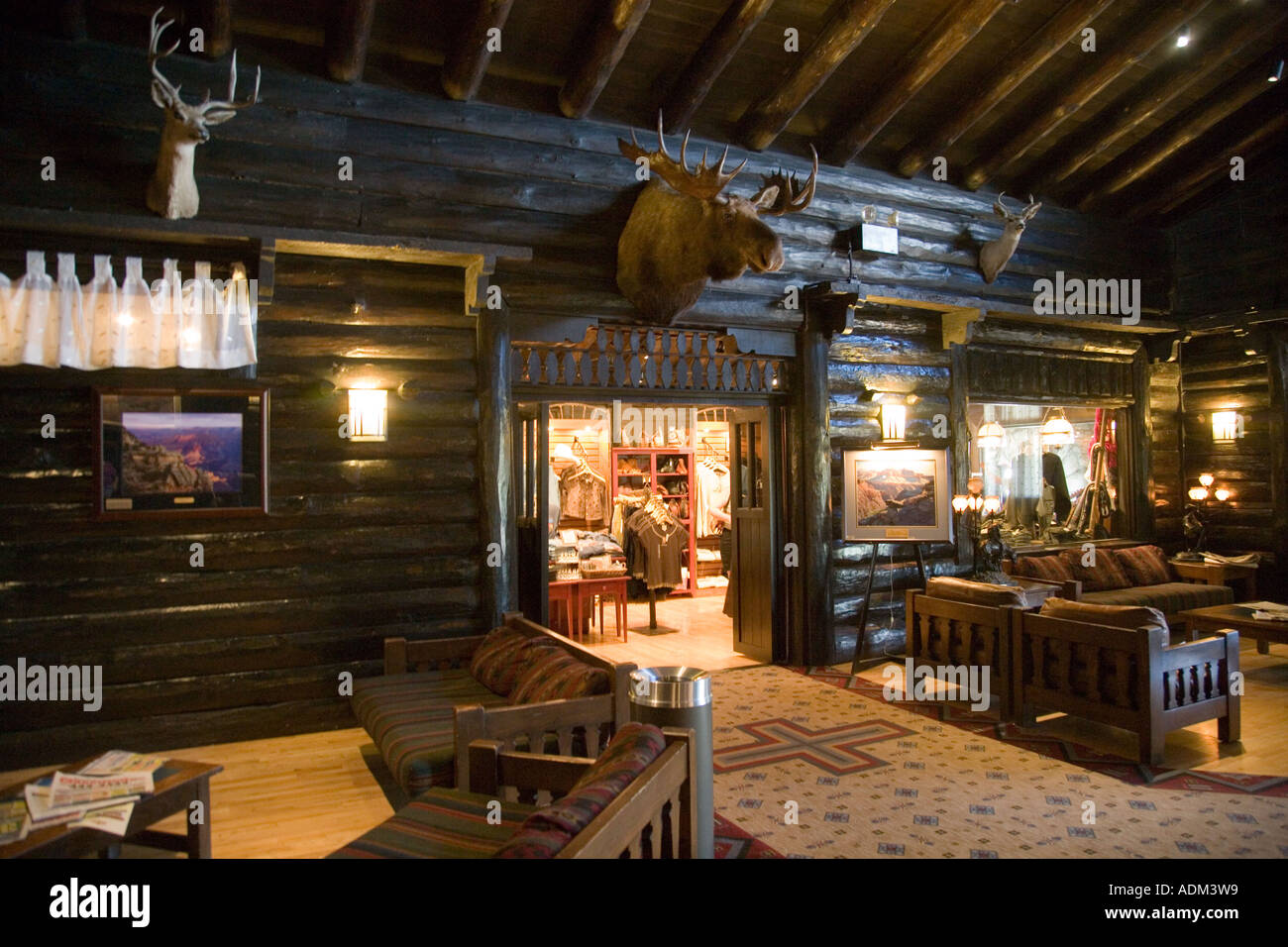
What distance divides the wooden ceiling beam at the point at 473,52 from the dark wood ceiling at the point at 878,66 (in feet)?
0.06

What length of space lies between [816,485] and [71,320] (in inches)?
248

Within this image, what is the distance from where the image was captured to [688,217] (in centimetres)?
670

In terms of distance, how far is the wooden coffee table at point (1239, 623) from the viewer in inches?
271

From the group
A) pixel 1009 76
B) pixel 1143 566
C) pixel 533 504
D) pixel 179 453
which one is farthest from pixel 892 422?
pixel 179 453

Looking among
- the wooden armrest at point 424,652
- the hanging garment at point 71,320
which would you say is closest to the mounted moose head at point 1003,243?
the wooden armrest at point 424,652

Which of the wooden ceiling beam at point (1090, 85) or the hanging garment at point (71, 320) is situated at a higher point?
the wooden ceiling beam at point (1090, 85)

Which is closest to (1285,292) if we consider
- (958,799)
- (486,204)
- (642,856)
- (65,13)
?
(958,799)

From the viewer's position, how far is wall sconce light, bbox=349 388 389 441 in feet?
21.2

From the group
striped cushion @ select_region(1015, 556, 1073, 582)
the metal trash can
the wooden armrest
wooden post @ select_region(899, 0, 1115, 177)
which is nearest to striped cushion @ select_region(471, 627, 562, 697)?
the wooden armrest

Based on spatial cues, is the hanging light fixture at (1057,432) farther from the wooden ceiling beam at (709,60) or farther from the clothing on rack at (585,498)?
the wooden ceiling beam at (709,60)

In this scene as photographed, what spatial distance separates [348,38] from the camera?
585 cm

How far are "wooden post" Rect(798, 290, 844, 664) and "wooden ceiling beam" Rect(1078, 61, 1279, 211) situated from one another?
169 inches

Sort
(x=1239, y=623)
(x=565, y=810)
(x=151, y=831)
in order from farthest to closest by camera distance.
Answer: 1. (x=1239, y=623)
2. (x=151, y=831)
3. (x=565, y=810)

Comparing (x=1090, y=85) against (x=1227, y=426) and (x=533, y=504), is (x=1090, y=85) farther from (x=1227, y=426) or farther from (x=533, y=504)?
(x=533, y=504)
